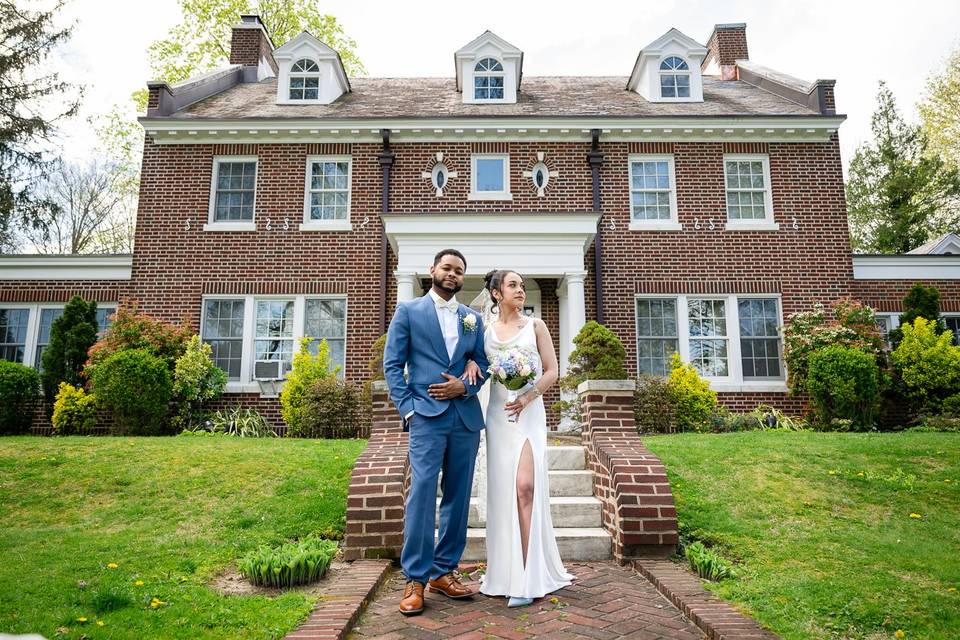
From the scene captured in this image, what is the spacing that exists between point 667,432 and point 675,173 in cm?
587

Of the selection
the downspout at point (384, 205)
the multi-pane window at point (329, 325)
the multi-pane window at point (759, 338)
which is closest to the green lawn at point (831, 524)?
the multi-pane window at point (759, 338)

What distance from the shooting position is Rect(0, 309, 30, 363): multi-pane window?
1316 centimetres

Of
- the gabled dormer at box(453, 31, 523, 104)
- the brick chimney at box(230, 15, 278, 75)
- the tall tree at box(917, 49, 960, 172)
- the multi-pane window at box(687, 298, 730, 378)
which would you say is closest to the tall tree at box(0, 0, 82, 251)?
the brick chimney at box(230, 15, 278, 75)

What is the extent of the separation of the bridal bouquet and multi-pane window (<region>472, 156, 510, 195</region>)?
9.40 meters

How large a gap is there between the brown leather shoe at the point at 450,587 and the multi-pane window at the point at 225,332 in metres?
9.73

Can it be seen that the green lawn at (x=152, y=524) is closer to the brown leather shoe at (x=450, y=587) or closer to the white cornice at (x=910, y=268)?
the brown leather shoe at (x=450, y=587)

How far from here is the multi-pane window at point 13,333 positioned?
1316 cm

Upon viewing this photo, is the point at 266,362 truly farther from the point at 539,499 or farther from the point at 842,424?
the point at 842,424

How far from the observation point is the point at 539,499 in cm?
402

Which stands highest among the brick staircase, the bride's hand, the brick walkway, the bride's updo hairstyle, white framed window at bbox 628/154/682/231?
white framed window at bbox 628/154/682/231

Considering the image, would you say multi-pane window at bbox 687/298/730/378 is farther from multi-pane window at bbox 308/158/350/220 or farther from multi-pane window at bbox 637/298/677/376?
multi-pane window at bbox 308/158/350/220

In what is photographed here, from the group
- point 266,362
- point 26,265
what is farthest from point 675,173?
point 26,265

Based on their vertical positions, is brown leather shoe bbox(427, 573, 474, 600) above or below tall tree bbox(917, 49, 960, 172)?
below

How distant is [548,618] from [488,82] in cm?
1333
